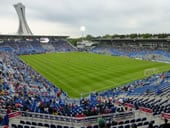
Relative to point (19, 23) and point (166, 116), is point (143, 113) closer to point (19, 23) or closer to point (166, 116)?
point (166, 116)

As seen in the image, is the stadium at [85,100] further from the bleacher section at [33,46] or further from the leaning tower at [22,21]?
the leaning tower at [22,21]

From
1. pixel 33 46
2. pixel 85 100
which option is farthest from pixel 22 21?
pixel 85 100

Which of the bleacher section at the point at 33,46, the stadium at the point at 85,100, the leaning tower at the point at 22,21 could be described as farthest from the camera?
the leaning tower at the point at 22,21

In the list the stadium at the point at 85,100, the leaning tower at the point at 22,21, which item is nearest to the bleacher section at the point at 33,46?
the leaning tower at the point at 22,21

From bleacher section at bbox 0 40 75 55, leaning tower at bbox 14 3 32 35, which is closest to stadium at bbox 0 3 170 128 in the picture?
bleacher section at bbox 0 40 75 55

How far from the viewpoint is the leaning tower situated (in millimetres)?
112875

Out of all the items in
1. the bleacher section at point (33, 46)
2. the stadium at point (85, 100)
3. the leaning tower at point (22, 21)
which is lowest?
the stadium at point (85, 100)

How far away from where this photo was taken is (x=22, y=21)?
116m

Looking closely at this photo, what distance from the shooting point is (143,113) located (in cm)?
1753

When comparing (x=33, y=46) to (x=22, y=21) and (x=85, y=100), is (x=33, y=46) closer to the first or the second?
(x=22, y=21)

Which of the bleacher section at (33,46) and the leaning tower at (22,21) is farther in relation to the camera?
the leaning tower at (22,21)

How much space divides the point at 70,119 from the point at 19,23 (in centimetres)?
10715

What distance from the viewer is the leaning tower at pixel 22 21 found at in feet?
370

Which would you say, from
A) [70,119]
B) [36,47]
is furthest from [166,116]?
[36,47]
